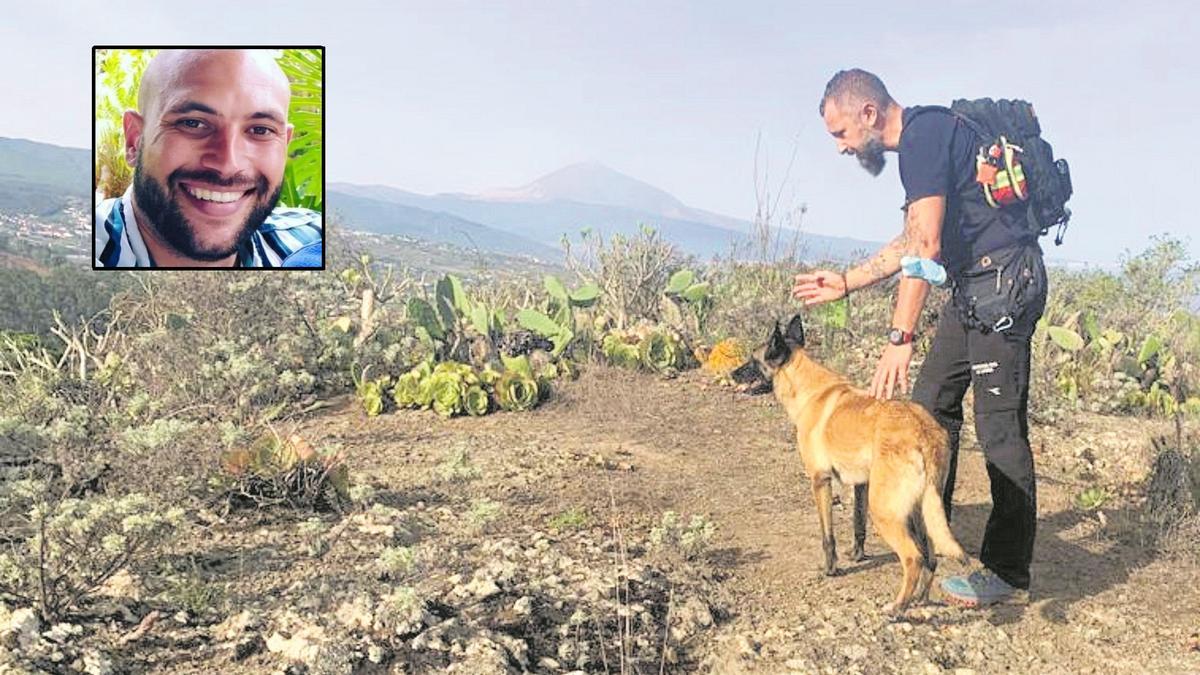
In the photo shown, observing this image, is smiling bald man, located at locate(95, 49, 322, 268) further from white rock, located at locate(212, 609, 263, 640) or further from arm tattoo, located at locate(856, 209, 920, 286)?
arm tattoo, located at locate(856, 209, 920, 286)

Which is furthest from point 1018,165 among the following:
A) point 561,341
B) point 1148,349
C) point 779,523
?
point 1148,349

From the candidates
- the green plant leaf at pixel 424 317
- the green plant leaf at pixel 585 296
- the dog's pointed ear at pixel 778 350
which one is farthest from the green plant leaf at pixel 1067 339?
the green plant leaf at pixel 424 317

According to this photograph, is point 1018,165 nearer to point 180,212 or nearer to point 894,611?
point 894,611

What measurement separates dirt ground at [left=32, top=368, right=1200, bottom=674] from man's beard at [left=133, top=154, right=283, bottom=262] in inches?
72.0

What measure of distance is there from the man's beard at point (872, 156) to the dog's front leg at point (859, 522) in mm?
1408

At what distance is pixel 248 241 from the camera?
259 inches

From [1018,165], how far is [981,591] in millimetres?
1726

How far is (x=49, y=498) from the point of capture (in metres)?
3.87

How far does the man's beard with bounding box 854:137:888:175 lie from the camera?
3.44 m

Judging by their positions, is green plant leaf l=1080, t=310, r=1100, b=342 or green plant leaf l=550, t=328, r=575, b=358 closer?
green plant leaf l=550, t=328, r=575, b=358

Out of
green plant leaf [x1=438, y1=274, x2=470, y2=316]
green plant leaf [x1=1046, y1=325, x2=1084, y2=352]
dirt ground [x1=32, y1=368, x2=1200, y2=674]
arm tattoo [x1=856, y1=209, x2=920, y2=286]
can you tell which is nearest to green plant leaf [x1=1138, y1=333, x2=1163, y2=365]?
green plant leaf [x1=1046, y1=325, x2=1084, y2=352]

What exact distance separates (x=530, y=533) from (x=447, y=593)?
0.81 metres

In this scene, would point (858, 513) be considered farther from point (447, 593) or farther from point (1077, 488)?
point (1077, 488)

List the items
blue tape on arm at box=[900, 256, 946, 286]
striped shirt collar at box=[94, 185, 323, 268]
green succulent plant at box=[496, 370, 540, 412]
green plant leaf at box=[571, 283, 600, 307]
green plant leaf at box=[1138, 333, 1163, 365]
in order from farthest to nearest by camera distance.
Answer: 1. green plant leaf at box=[571, 283, 600, 307]
2. green plant leaf at box=[1138, 333, 1163, 365]
3. green succulent plant at box=[496, 370, 540, 412]
4. striped shirt collar at box=[94, 185, 323, 268]
5. blue tape on arm at box=[900, 256, 946, 286]
